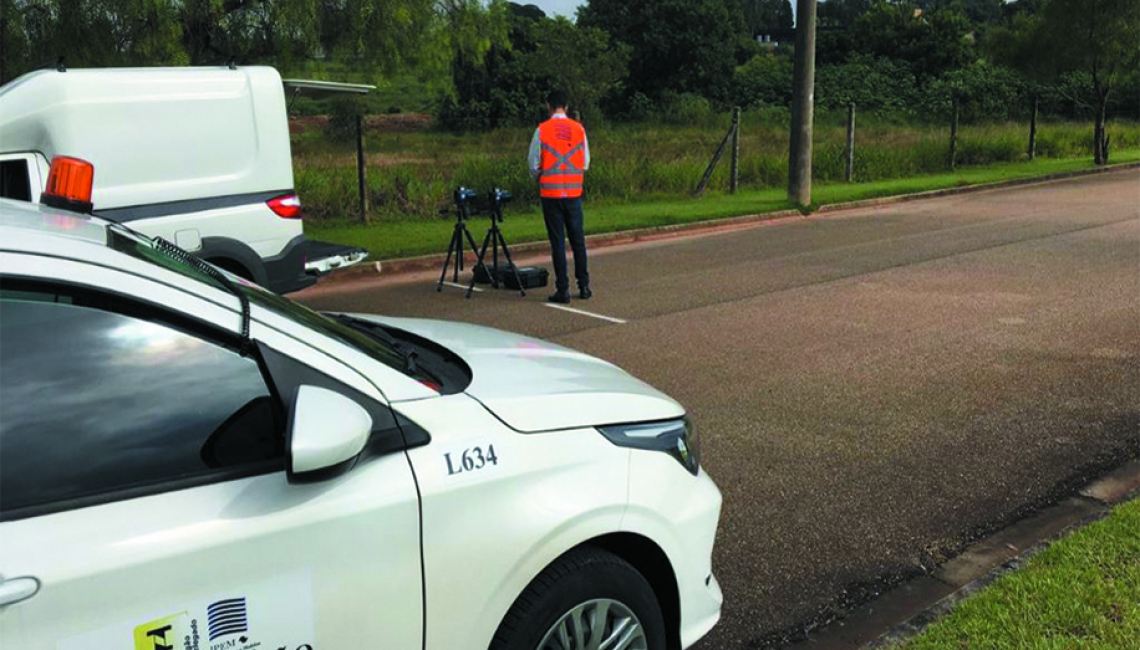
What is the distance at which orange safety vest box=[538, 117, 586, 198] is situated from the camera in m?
9.63

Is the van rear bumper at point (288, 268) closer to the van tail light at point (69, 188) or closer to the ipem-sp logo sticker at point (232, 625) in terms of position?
the van tail light at point (69, 188)

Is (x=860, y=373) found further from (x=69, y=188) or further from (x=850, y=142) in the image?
(x=850, y=142)

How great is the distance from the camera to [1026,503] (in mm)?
4691

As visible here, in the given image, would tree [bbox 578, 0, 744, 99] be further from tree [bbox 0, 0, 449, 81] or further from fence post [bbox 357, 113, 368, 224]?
tree [bbox 0, 0, 449, 81]

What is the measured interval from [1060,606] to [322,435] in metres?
2.83

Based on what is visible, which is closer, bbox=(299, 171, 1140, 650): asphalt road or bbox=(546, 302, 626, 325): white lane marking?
bbox=(299, 171, 1140, 650): asphalt road

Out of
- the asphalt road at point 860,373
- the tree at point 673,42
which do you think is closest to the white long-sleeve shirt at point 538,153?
the asphalt road at point 860,373

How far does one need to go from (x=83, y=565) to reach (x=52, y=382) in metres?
0.41

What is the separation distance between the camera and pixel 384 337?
3209 millimetres

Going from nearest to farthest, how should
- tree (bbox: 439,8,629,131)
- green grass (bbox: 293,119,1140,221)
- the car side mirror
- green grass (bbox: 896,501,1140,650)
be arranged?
1. the car side mirror
2. green grass (bbox: 896,501,1140,650)
3. green grass (bbox: 293,119,1140,221)
4. tree (bbox: 439,8,629,131)

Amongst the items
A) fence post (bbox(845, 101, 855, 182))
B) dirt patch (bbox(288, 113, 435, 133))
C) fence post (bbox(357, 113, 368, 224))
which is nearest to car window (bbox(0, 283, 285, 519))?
fence post (bbox(357, 113, 368, 224))

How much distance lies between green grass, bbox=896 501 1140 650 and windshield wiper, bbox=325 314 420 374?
6.44 ft

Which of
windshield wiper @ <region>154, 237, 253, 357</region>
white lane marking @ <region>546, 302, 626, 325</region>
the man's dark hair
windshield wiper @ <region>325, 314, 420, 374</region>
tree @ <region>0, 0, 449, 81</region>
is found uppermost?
tree @ <region>0, 0, 449, 81</region>

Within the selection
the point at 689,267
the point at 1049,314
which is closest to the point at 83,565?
the point at 1049,314
